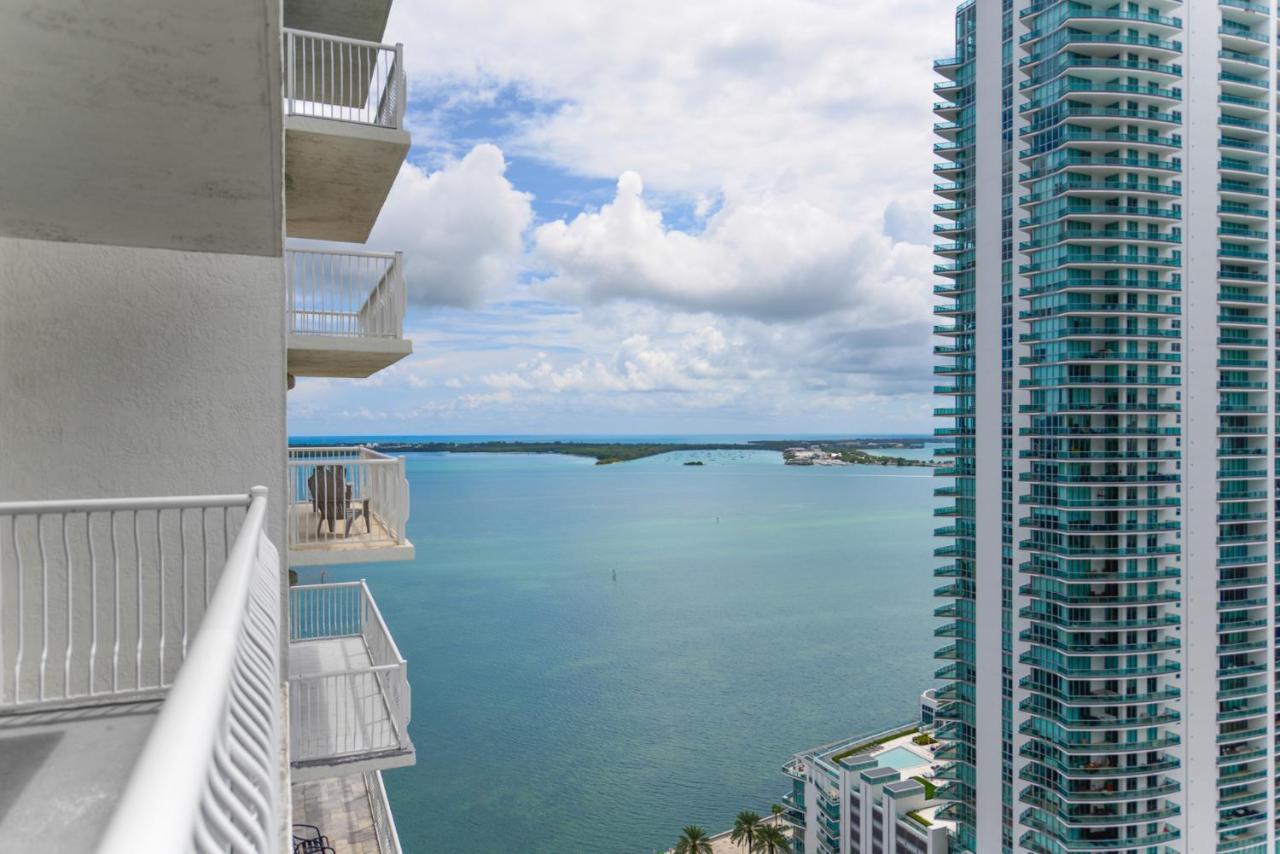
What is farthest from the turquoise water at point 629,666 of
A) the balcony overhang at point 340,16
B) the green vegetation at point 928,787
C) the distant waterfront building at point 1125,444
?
the distant waterfront building at point 1125,444

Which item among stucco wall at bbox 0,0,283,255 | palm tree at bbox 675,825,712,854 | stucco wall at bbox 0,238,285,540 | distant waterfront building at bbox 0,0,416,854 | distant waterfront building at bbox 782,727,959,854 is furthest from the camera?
distant waterfront building at bbox 782,727,959,854

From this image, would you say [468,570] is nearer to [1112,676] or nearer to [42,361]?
[1112,676]

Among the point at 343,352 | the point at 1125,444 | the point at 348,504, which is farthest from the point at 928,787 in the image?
the point at 343,352

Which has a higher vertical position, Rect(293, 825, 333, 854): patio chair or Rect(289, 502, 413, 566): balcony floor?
Rect(289, 502, 413, 566): balcony floor

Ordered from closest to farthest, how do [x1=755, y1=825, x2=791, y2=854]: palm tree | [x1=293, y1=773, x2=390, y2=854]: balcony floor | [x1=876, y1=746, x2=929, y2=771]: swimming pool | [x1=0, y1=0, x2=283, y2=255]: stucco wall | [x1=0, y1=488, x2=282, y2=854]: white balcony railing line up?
[x1=0, y1=488, x2=282, y2=854]: white balcony railing < [x1=0, y1=0, x2=283, y2=255]: stucco wall < [x1=293, y1=773, x2=390, y2=854]: balcony floor < [x1=755, y1=825, x2=791, y2=854]: palm tree < [x1=876, y1=746, x2=929, y2=771]: swimming pool

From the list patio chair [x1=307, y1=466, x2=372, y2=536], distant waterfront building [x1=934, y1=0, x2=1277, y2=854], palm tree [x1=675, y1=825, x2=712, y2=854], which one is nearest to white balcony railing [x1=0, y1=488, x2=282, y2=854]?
patio chair [x1=307, y1=466, x2=372, y2=536]

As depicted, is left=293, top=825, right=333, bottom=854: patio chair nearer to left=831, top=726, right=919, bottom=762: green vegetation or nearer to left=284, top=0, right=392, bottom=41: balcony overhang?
left=284, top=0, right=392, bottom=41: balcony overhang

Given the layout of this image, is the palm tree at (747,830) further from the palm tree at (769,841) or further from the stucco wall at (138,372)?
the stucco wall at (138,372)

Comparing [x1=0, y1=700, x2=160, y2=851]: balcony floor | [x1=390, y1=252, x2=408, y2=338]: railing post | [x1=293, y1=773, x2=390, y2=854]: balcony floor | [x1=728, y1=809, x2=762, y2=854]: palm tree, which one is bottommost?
[x1=728, y1=809, x2=762, y2=854]: palm tree
